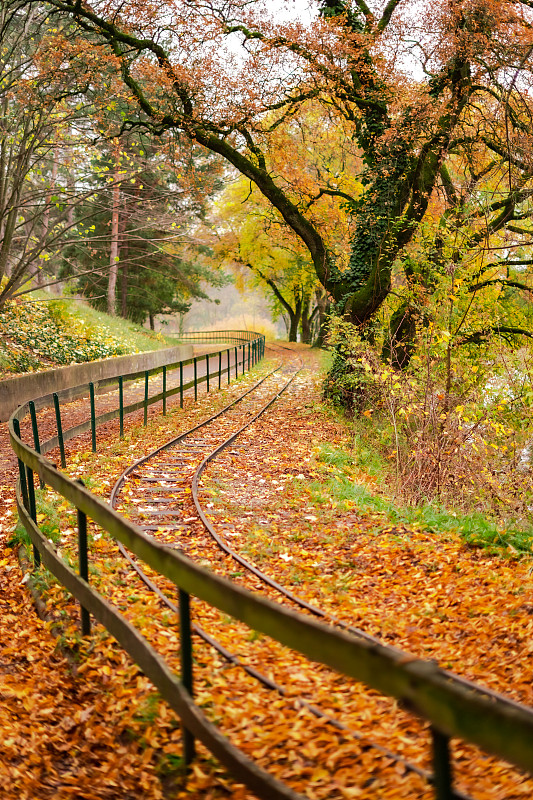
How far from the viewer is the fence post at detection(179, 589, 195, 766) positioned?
3.19m

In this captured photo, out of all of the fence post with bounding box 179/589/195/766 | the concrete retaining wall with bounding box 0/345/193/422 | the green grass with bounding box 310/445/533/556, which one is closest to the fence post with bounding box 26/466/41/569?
the fence post with bounding box 179/589/195/766

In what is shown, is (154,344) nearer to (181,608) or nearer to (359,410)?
(359,410)

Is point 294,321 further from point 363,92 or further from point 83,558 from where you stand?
point 83,558

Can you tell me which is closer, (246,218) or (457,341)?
(457,341)

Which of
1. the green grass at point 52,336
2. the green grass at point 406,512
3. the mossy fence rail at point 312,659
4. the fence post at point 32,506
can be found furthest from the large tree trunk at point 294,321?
the mossy fence rail at point 312,659

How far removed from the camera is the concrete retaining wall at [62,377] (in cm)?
1606

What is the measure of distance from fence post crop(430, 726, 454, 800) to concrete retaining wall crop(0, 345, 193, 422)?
10241mm

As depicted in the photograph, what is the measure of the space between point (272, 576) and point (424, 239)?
27.7ft

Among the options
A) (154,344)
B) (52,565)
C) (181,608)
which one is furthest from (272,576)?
(154,344)

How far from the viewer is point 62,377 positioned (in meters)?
19.4

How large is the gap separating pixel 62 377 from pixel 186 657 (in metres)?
17.3

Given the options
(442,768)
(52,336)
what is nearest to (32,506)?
(442,768)

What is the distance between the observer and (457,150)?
49.5ft

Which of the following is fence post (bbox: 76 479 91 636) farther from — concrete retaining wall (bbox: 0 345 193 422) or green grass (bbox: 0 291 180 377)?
green grass (bbox: 0 291 180 377)
